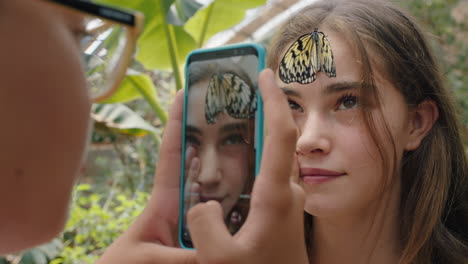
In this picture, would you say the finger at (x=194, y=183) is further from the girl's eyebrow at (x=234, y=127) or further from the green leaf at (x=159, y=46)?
the green leaf at (x=159, y=46)

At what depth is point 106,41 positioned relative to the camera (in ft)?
1.83

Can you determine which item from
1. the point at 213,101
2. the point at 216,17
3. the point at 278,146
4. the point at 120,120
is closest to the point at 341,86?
the point at 213,101

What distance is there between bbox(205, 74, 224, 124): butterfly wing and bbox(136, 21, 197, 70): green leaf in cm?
132

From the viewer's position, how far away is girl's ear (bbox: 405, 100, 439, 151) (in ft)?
3.32

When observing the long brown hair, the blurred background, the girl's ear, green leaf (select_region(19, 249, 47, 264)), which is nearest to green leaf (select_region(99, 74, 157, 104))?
the blurred background

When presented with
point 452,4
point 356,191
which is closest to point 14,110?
point 356,191

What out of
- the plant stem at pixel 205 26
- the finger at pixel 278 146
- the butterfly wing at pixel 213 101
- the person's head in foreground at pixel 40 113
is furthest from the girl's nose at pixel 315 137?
the plant stem at pixel 205 26

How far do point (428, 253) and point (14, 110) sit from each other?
2.94 ft

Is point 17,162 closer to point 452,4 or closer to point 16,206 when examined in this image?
point 16,206

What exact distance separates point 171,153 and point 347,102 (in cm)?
43

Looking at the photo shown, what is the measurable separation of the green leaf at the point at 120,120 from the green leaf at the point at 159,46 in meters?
0.32

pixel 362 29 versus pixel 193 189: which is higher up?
pixel 362 29

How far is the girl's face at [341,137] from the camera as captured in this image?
2.97 ft

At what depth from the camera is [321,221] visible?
3.39 ft
